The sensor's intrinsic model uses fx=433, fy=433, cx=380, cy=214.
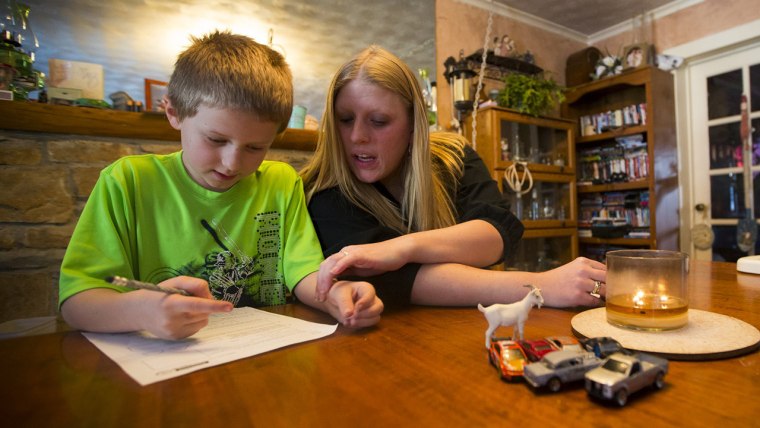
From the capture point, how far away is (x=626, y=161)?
320 centimetres

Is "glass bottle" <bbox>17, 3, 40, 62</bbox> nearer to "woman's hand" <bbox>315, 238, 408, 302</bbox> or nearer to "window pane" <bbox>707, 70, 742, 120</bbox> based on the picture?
"woman's hand" <bbox>315, 238, 408, 302</bbox>

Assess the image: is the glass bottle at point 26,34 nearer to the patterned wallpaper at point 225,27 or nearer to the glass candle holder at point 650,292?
the patterned wallpaper at point 225,27

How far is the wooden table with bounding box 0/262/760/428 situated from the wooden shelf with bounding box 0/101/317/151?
1175 millimetres

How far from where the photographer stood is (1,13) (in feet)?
5.20

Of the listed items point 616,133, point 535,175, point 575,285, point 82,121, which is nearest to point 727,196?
point 616,133

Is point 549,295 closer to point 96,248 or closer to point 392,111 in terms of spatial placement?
point 392,111

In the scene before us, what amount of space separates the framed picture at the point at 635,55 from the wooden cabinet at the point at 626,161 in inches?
5.2

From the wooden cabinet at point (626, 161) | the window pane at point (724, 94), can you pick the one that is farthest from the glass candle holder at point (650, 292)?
the window pane at point (724, 94)

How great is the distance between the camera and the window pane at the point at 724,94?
2945 mm

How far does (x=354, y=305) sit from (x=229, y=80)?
1.63 ft

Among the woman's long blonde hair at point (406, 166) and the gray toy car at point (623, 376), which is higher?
the woman's long blonde hair at point (406, 166)

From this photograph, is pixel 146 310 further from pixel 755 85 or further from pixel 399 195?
pixel 755 85

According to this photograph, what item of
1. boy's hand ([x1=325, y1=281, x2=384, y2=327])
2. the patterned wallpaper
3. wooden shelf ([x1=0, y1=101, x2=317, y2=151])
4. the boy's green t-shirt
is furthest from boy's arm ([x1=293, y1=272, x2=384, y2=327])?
the patterned wallpaper

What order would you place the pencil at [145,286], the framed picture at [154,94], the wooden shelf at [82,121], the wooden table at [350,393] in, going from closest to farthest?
the wooden table at [350,393]
the pencil at [145,286]
the wooden shelf at [82,121]
the framed picture at [154,94]
